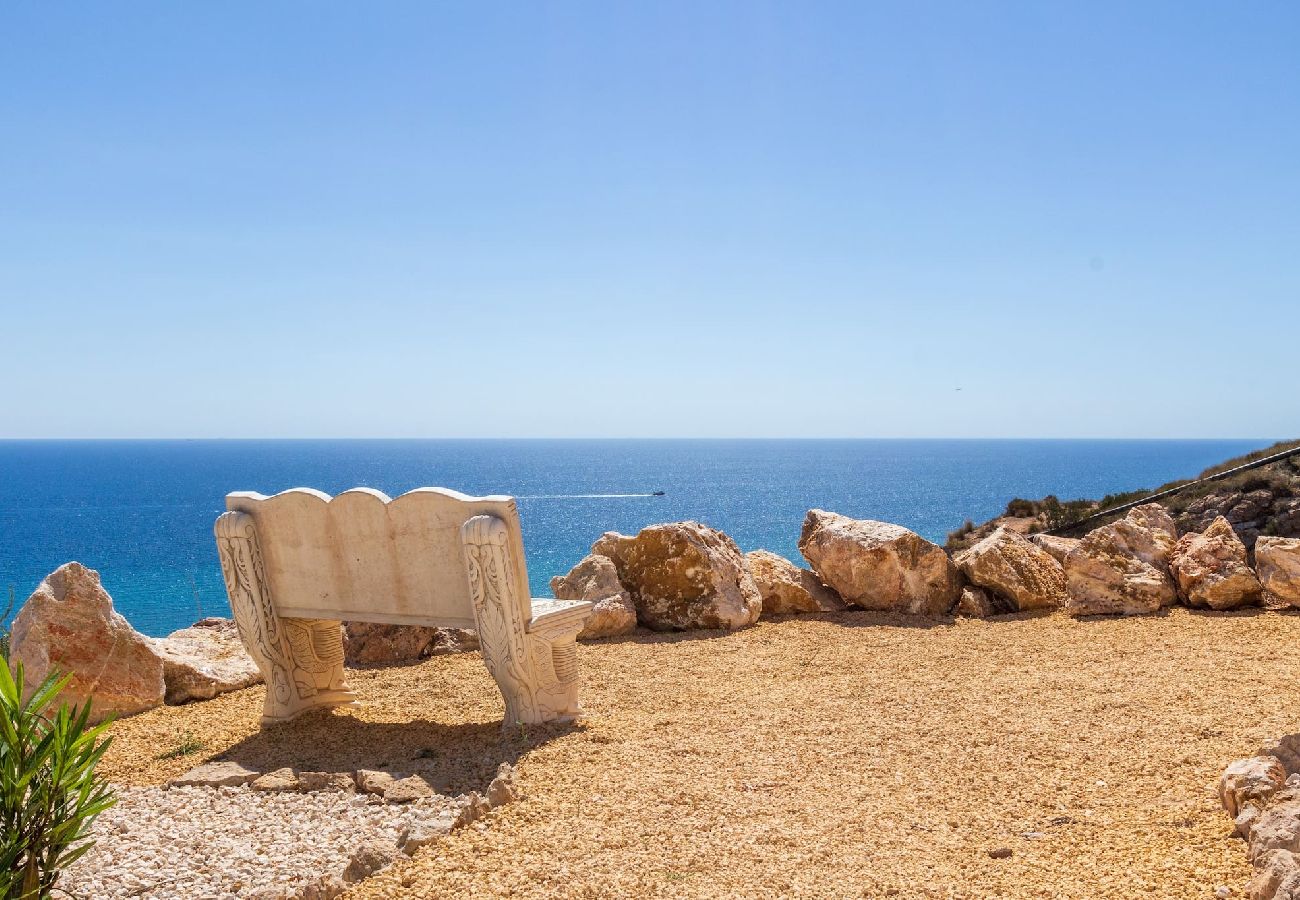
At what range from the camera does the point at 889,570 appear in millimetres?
10211

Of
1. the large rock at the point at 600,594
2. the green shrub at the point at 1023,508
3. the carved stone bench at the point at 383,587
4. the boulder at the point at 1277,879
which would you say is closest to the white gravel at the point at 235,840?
the carved stone bench at the point at 383,587

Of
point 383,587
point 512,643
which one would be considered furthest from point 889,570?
point 383,587

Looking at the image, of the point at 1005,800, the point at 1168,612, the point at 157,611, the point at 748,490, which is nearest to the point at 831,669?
the point at 1005,800

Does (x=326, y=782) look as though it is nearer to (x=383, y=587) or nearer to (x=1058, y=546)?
(x=383, y=587)

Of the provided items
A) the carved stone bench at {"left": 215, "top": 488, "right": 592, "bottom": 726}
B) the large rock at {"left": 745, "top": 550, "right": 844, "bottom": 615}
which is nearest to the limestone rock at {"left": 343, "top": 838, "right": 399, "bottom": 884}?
the carved stone bench at {"left": 215, "top": 488, "right": 592, "bottom": 726}

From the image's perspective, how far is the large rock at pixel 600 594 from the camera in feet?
32.4

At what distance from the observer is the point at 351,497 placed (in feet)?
22.1

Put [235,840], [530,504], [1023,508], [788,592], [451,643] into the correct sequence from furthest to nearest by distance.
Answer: [530,504]
[1023,508]
[788,592]
[451,643]
[235,840]

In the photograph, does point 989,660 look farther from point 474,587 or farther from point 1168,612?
point 474,587

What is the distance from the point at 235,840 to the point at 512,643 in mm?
2152

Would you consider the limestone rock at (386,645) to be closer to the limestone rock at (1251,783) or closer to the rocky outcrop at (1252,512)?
the limestone rock at (1251,783)

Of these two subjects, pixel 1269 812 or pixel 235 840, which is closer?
pixel 1269 812

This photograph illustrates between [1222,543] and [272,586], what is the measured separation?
9.65m

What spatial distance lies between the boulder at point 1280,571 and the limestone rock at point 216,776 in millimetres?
9769
